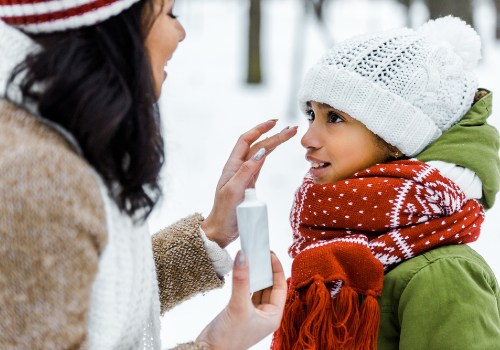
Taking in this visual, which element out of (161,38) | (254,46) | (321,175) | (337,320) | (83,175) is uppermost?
(161,38)

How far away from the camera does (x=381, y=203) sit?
1.77 metres

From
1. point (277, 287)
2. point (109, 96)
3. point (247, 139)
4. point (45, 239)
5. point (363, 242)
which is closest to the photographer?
point (45, 239)

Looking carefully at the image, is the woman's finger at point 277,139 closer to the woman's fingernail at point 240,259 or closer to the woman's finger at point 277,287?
the woman's finger at point 277,287

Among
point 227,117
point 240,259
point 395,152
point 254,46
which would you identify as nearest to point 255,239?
point 240,259

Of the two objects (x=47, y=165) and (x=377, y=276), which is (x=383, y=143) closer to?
(x=377, y=276)

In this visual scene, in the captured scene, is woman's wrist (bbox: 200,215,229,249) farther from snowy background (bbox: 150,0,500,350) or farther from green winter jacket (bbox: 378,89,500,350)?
green winter jacket (bbox: 378,89,500,350)

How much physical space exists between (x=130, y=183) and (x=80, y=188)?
0.15 m

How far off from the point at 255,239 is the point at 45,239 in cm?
52

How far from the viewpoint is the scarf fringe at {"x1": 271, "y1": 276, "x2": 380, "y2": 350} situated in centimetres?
167

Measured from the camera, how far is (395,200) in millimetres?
1759

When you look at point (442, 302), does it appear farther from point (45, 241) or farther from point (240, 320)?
point (45, 241)

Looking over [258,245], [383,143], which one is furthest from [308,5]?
[258,245]

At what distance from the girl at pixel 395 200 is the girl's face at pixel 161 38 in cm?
61

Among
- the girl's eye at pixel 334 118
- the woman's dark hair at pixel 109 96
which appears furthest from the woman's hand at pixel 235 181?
the woman's dark hair at pixel 109 96
